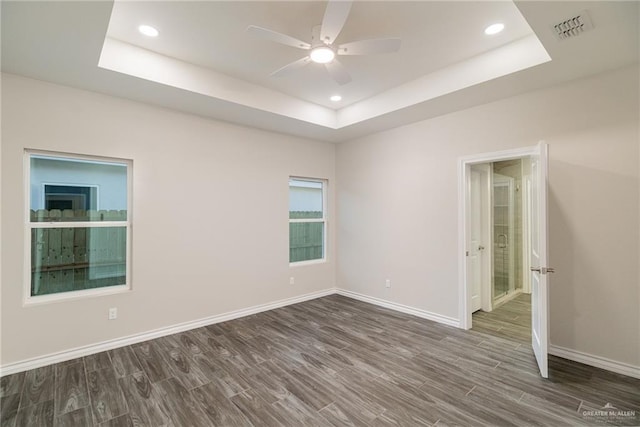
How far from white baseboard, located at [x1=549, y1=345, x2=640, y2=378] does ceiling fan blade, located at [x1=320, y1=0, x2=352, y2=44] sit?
3.75m

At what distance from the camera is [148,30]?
2590mm

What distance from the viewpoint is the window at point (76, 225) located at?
9.70 feet

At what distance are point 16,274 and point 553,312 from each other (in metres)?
5.42

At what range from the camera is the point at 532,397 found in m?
2.34

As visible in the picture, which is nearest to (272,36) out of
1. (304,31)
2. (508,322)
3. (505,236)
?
(304,31)

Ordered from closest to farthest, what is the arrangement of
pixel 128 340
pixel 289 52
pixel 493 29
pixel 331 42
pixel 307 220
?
pixel 331 42 < pixel 493 29 < pixel 289 52 < pixel 128 340 < pixel 307 220

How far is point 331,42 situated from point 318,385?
9.47 ft

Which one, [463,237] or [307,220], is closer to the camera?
[463,237]

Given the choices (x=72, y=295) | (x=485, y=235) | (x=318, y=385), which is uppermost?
(x=485, y=235)

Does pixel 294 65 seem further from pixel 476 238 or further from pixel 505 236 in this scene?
pixel 505 236

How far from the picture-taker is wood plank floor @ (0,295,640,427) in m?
2.13

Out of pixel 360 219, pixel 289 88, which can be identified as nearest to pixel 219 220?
pixel 289 88

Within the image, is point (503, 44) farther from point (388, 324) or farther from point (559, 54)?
point (388, 324)

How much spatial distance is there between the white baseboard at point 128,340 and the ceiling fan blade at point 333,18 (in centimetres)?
363
